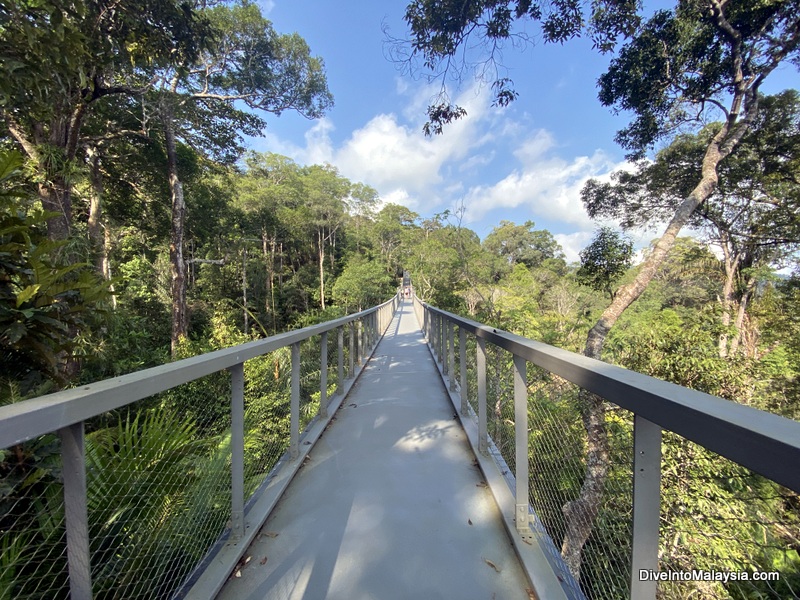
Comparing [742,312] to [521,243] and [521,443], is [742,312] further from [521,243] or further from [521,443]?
[521,243]

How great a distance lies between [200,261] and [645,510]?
12686 millimetres

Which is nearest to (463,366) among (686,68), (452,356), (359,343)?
(452,356)

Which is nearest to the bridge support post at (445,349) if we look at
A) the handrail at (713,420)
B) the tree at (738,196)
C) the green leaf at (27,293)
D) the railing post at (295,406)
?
the railing post at (295,406)

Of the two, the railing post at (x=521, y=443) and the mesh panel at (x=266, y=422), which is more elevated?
the railing post at (x=521, y=443)

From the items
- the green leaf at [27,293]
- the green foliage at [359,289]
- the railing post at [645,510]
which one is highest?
the green leaf at [27,293]

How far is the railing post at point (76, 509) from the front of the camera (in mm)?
859

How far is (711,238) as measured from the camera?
11461 mm

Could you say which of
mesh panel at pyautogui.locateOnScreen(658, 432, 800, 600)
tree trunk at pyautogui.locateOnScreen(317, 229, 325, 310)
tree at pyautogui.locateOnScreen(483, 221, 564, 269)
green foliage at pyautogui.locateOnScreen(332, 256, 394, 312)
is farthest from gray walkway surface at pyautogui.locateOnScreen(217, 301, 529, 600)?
tree at pyautogui.locateOnScreen(483, 221, 564, 269)

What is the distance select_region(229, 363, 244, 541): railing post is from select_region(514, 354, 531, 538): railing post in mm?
1354

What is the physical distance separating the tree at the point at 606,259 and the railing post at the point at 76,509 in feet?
26.5

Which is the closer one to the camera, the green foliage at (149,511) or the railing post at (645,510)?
the railing post at (645,510)

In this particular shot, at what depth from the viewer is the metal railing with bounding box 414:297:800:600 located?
0.68 m

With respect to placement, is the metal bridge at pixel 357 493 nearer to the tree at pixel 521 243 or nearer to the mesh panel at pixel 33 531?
the mesh panel at pixel 33 531

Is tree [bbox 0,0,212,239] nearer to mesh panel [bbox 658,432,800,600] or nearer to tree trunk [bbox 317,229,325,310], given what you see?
mesh panel [bbox 658,432,800,600]
